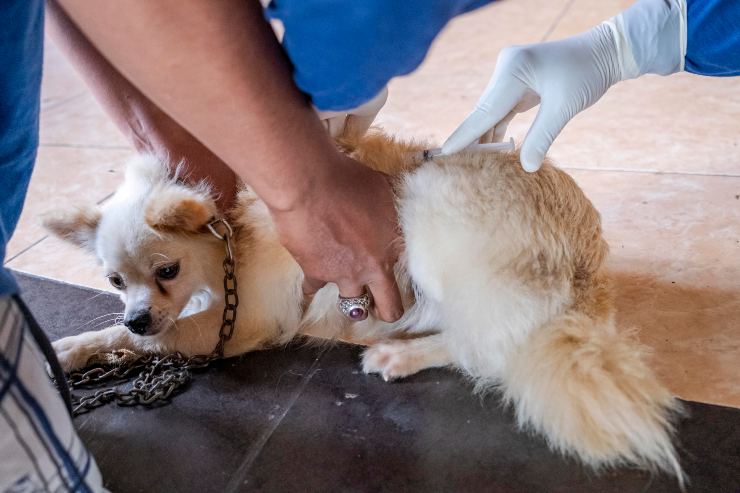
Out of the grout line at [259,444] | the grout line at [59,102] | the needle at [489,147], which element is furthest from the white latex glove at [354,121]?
the grout line at [59,102]

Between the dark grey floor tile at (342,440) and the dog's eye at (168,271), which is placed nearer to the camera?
the dark grey floor tile at (342,440)

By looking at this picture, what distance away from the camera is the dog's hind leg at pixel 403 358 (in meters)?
1.30

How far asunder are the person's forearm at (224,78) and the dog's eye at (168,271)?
412mm

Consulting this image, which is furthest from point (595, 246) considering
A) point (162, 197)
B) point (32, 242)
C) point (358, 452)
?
point (32, 242)

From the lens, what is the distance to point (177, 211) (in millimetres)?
1307

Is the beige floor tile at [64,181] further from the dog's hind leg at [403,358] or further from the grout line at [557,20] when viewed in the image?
the grout line at [557,20]

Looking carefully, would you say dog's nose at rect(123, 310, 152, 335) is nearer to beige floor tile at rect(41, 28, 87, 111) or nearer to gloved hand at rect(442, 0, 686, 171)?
gloved hand at rect(442, 0, 686, 171)

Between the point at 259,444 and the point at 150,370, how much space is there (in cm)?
35

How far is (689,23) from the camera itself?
4.43 ft

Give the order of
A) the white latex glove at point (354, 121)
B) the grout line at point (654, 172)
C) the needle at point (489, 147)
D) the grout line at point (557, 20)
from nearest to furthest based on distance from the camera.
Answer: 1. the needle at point (489, 147)
2. the white latex glove at point (354, 121)
3. the grout line at point (654, 172)
4. the grout line at point (557, 20)

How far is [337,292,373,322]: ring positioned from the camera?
4.19ft

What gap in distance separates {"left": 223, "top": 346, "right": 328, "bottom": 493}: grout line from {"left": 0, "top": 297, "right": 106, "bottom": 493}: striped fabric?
0.30m

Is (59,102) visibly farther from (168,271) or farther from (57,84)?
(168,271)

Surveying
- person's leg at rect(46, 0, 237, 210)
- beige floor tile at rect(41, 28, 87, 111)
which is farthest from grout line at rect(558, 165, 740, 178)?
beige floor tile at rect(41, 28, 87, 111)
